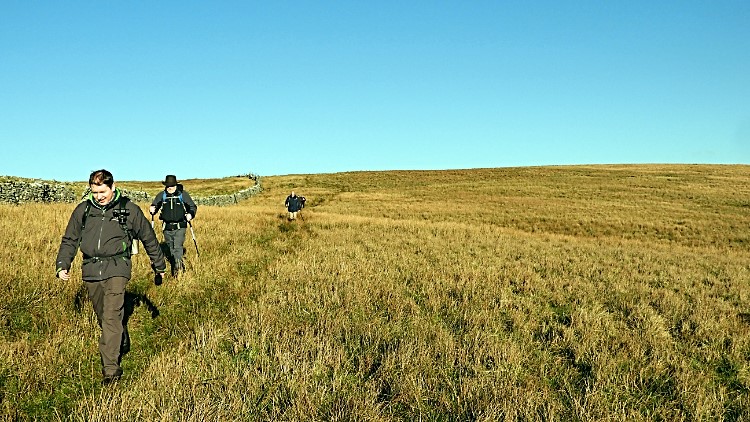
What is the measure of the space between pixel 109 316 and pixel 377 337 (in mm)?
3056

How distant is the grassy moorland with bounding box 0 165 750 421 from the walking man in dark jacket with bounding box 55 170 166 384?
20.8 inches

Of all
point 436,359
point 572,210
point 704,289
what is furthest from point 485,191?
point 436,359

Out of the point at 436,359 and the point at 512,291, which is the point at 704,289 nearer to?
the point at 512,291

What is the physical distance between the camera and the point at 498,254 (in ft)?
47.2

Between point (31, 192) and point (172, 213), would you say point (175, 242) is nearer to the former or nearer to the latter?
point (172, 213)

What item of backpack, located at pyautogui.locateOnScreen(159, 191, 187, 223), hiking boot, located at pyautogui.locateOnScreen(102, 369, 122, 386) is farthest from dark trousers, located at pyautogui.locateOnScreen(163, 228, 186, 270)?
hiking boot, located at pyautogui.locateOnScreen(102, 369, 122, 386)

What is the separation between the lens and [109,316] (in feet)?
15.0

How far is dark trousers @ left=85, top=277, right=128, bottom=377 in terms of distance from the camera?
439 centimetres

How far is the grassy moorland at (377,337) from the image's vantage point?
153 inches

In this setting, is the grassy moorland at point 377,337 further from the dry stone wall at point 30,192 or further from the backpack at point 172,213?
the dry stone wall at point 30,192

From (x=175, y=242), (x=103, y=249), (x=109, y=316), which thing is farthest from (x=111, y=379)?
(x=175, y=242)

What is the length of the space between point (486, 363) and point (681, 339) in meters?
3.61

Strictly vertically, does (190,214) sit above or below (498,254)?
above

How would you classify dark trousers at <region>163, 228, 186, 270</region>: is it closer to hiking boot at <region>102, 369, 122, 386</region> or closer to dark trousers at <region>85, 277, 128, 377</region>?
dark trousers at <region>85, 277, 128, 377</region>
